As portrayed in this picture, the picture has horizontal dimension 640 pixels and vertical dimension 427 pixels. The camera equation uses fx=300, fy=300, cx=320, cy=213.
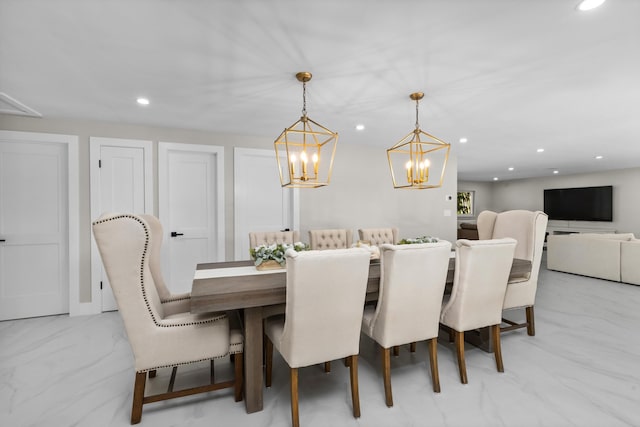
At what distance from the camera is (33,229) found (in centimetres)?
337

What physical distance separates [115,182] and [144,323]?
8.65ft

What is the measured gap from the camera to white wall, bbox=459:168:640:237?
25.7 ft

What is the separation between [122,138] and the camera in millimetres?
3592

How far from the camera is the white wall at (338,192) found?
3.47m

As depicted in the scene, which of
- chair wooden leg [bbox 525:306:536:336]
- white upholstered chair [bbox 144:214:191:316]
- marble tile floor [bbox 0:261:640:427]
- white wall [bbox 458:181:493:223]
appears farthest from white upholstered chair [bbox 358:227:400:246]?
white wall [bbox 458:181:493:223]

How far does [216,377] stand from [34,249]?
2825 mm

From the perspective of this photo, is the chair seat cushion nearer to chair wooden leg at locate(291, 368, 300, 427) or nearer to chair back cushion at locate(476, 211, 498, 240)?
chair wooden leg at locate(291, 368, 300, 427)

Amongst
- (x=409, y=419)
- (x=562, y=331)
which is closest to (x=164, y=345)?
(x=409, y=419)

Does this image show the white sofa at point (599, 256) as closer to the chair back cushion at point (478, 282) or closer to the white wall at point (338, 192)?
the white wall at point (338, 192)

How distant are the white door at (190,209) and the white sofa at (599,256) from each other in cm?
605

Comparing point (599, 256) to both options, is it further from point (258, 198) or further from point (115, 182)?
point (115, 182)

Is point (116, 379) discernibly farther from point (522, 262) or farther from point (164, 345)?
point (522, 262)

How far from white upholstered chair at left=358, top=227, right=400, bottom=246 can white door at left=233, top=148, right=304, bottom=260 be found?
1.08 metres

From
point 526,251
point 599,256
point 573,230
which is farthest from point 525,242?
point 573,230
